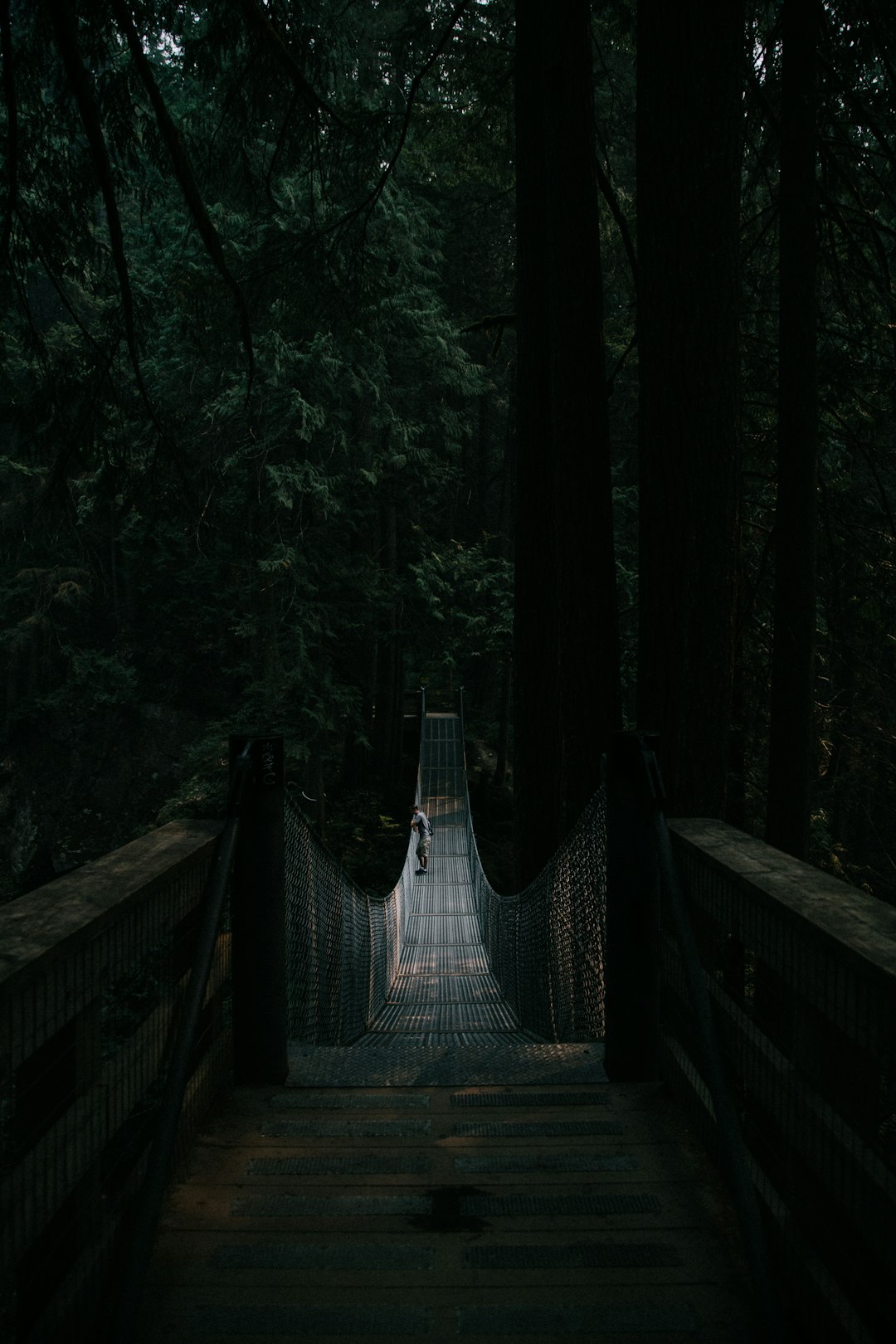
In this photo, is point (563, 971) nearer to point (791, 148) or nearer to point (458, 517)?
point (791, 148)

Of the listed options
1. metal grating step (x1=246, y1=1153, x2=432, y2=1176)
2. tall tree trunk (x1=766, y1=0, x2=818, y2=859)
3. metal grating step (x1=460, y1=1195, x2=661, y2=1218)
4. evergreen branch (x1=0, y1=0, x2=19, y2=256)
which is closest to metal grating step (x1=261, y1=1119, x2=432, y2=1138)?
metal grating step (x1=246, y1=1153, x2=432, y2=1176)

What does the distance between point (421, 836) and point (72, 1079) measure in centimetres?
1099

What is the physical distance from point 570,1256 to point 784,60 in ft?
18.2

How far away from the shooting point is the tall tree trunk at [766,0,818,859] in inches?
197

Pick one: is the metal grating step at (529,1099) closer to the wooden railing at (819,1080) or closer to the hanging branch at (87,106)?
the wooden railing at (819,1080)

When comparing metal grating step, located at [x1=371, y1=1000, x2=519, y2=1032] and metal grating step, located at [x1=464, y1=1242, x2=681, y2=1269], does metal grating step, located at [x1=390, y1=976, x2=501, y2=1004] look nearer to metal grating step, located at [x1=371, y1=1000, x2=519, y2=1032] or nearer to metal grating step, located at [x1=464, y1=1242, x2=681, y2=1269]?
metal grating step, located at [x1=371, y1=1000, x2=519, y2=1032]

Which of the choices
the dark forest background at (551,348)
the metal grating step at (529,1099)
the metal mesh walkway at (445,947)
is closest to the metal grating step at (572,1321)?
the metal grating step at (529,1099)

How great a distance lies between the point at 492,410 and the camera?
2495cm

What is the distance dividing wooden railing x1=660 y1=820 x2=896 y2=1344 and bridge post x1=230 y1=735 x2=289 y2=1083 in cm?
101

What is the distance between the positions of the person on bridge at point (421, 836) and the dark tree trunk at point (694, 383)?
350 inches

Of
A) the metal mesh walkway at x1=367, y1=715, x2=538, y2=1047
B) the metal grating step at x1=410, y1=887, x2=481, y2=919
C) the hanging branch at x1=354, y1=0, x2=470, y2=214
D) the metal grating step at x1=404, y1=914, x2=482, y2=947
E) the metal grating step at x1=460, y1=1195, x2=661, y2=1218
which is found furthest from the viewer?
the metal grating step at x1=410, y1=887, x2=481, y2=919

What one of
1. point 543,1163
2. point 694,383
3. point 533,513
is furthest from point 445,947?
point 543,1163

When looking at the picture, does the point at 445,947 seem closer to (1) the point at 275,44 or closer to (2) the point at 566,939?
(2) the point at 566,939

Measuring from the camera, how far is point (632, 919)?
2332mm
